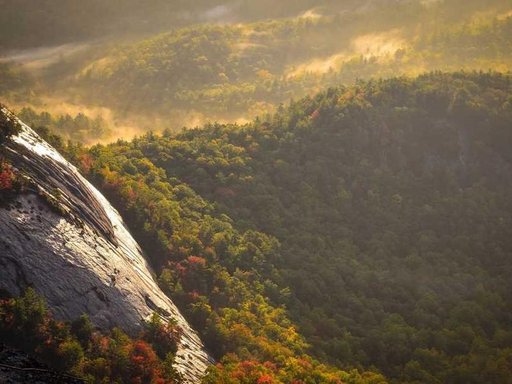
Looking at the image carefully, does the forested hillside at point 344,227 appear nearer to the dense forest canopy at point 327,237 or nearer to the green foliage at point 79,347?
the dense forest canopy at point 327,237

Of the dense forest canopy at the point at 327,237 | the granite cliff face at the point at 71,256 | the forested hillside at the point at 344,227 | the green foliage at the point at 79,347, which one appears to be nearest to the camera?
the green foliage at the point at 79,347

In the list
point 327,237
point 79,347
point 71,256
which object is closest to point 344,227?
point 327,237

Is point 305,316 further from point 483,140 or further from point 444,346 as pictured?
point 483,140

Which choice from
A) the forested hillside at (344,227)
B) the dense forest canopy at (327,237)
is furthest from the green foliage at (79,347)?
the forested hillside at (344,227)

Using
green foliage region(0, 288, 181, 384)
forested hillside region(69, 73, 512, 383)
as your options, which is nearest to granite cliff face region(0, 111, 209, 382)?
green foliage region(0, 288, 181, 384)

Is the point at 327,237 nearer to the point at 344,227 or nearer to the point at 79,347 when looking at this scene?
the point at 344,227

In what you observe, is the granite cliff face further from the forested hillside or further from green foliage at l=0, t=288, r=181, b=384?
the forested hillside

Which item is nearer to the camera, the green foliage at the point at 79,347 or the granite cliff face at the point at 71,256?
the green foliage at the point at 79,347

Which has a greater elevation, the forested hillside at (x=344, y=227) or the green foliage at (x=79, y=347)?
the forested hillside at (x=344, y=227)
